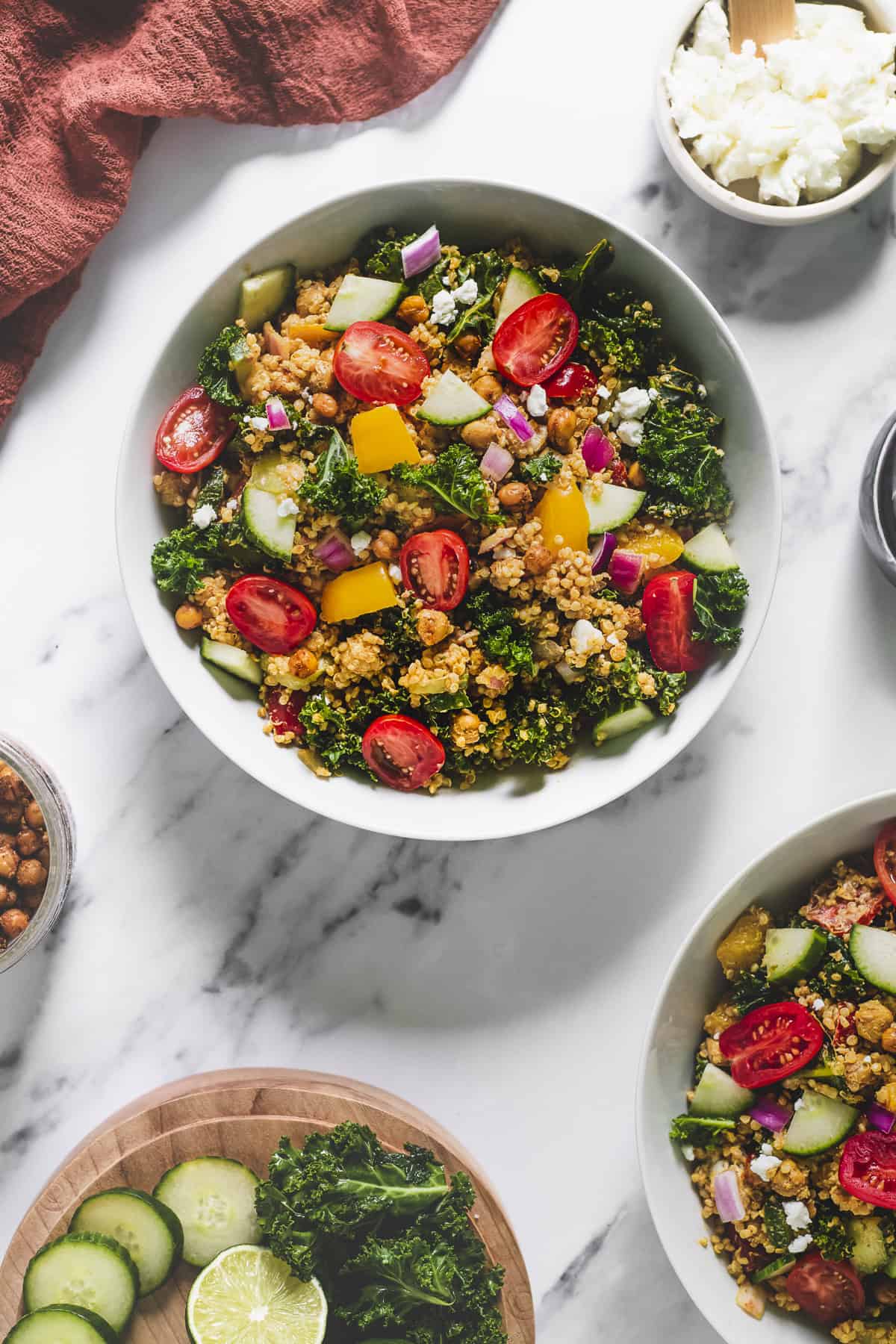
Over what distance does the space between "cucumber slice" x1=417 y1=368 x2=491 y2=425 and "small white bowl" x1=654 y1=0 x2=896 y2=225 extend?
0.69 m

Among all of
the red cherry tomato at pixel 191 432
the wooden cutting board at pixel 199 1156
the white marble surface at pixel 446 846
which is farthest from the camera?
the white marble surface at pixel 446 846

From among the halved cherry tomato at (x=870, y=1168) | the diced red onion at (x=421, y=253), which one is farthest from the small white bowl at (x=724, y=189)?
the halved cherry tomato at (x=870, y=1168)

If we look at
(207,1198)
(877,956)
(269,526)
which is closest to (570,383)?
(269,526)

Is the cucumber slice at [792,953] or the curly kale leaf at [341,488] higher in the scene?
the curly kale leaf at [341,488]

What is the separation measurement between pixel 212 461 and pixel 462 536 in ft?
1.80

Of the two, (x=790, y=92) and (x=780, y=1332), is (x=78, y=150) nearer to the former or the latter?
(x=790, y=92)

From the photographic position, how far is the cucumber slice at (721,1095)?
2.29 metres

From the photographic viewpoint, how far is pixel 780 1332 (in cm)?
229

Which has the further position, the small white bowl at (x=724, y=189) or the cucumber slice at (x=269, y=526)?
the small white bowl at (x=724, y=189)

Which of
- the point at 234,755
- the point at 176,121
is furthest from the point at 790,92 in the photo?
the point at 234,755

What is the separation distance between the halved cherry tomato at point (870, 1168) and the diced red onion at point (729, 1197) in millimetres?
210

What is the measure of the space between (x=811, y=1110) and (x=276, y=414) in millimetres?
1782

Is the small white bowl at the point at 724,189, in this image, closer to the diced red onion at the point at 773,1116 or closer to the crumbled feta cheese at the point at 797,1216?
the diced red onion at the point at 773,1116

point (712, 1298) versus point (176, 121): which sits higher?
point (176, 121)
